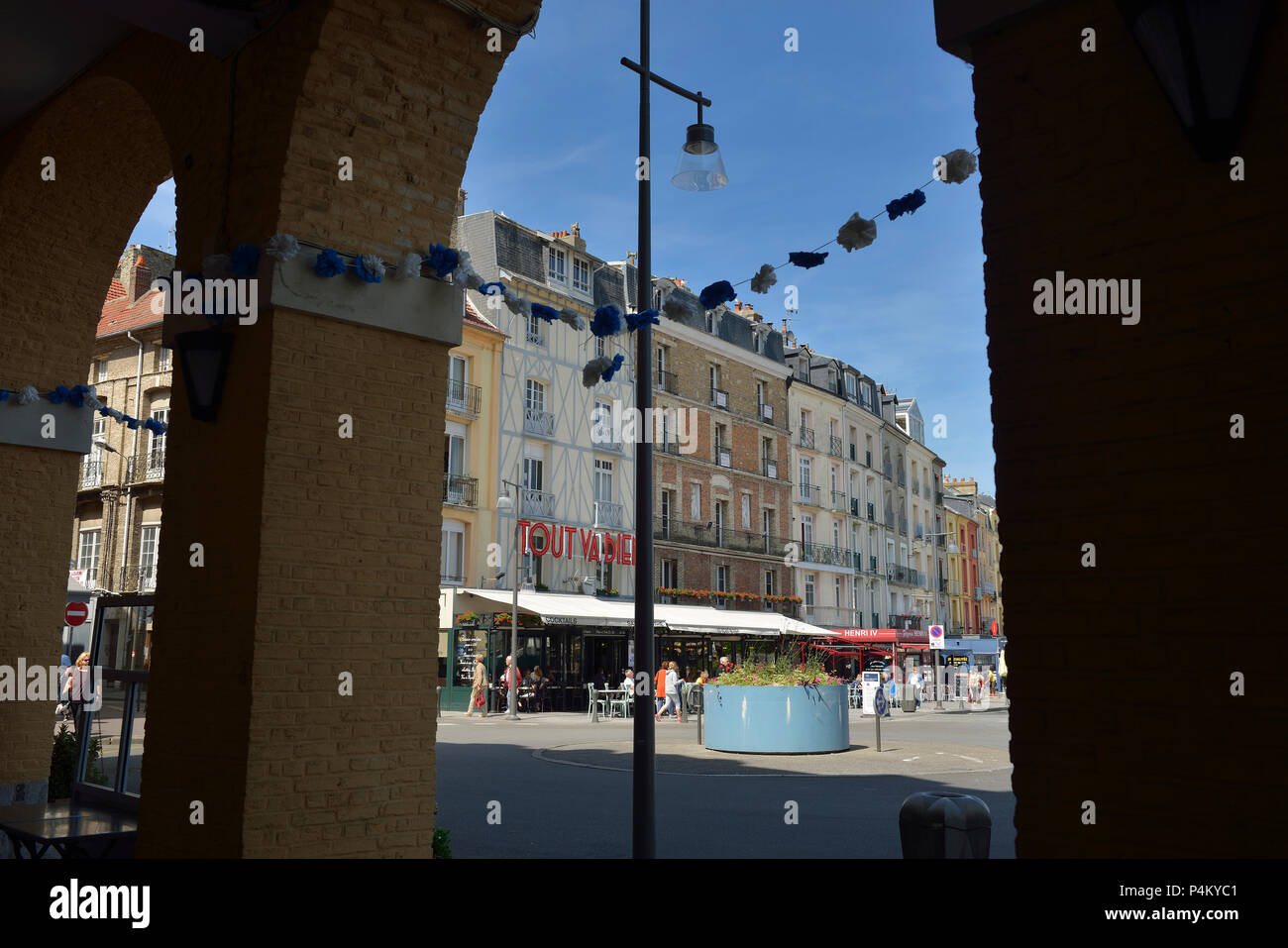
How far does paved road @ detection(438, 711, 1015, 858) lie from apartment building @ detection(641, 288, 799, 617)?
A: 15.9m

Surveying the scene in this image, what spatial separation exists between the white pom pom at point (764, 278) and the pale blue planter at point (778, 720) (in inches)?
421

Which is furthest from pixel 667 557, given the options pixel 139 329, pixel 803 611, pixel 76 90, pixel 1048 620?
pixel 1048 620

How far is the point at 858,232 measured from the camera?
4.72 meters

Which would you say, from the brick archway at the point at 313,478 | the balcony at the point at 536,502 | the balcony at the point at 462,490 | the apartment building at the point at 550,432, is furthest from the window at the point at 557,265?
the brick archway at the point at 313,478

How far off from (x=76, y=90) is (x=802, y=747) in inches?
483

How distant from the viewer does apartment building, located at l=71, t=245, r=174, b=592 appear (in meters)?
28.2

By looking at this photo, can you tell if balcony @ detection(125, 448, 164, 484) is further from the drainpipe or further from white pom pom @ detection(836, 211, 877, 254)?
white pom pom @ detection(836, 211, 877, 254)

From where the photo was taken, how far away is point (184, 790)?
15.8ft

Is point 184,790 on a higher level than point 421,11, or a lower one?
lower

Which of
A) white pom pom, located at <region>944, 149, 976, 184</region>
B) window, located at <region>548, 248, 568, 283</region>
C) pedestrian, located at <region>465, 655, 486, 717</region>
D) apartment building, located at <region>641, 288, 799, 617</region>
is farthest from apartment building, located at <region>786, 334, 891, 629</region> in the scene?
white pom pom, located at <region>944, 149, 976, 184</region>

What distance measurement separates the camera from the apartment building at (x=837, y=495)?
41062mm

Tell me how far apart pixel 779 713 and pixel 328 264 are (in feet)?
38.6

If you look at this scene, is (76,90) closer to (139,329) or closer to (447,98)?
(447,98)

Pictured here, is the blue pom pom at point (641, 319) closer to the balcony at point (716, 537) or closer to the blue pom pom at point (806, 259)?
the blue pom pom at point (806, 259)
